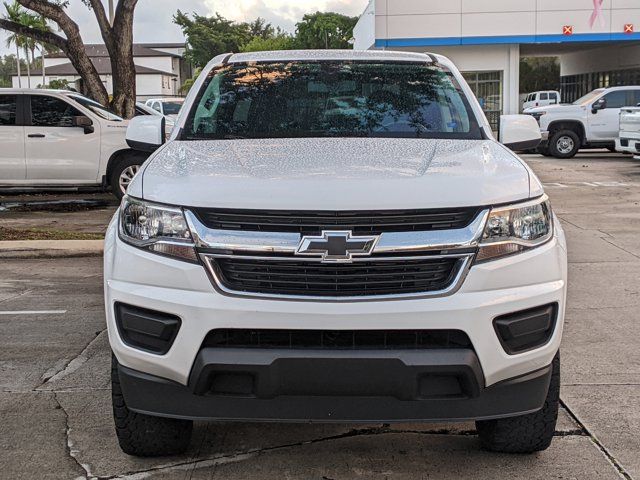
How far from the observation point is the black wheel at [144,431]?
146 inches

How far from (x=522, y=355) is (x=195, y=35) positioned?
→ 103 metres

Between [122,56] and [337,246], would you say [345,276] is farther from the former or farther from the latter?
[122,56]

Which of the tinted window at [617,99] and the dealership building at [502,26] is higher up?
the dealership building at [502,26]

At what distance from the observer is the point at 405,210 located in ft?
10.7

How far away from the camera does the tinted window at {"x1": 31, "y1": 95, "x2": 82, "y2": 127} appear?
13.5m

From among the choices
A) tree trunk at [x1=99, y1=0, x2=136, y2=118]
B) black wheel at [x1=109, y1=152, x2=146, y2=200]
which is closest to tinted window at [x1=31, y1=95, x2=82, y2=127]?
black wheel at [x1=109, y1=152, x2=146, y2=200]

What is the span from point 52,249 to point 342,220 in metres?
7.02

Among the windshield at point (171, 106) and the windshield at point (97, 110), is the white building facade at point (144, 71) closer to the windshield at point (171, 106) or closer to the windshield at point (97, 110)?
the windshield at point (171, 106)

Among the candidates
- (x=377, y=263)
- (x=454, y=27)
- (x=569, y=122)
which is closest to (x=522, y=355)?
(x=377, y=263)

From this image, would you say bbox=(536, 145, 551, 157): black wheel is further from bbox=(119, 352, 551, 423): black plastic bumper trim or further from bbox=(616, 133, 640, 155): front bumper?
bbox=(119, 352, 551, 423): black plastic bumper trim

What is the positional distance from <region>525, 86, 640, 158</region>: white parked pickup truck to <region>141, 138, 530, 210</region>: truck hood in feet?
64.2

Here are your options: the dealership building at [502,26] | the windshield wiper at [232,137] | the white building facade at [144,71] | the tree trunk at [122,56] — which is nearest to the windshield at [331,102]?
the windshield wiper at [232,137]

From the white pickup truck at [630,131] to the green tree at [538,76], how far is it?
56102 millimetres

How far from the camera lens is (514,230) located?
3.40m
